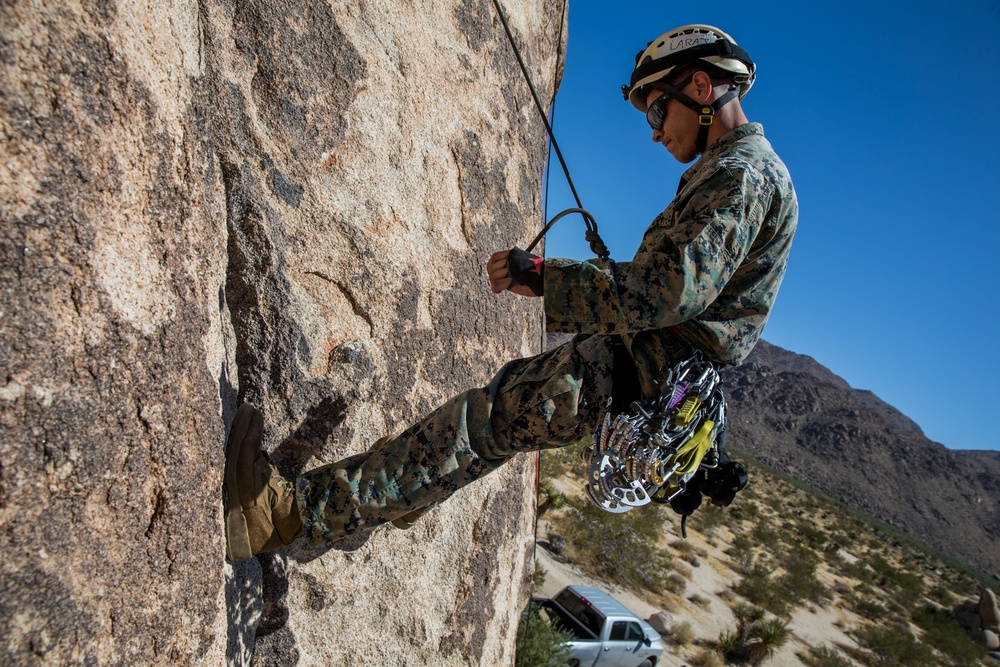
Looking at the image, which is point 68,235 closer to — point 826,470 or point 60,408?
point 60,408

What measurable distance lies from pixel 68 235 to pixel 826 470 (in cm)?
8629

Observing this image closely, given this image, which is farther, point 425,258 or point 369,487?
point 425,258

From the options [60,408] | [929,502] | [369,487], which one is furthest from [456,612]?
[929,502]

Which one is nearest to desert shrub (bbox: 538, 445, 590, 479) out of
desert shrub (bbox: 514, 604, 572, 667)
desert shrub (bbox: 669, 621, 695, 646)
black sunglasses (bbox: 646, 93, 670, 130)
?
desert shrub (bbox: 669, 621, 695, 646)

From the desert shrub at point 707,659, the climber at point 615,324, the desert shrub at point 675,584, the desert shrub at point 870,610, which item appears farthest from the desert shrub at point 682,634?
the climber at point 615,324

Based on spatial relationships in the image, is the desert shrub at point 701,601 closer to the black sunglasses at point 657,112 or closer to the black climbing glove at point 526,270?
the black sunglasses at point 657,112

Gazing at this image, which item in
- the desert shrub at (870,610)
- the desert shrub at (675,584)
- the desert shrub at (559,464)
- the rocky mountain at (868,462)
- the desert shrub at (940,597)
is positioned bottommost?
the desert shrub at (675,584)

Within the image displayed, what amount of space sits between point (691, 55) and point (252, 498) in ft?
8.06

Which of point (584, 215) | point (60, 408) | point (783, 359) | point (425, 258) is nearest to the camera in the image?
point (60, 408)

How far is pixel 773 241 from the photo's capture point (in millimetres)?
2357

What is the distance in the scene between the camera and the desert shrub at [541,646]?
8250 mm

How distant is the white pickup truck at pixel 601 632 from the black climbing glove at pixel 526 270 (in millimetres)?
8634

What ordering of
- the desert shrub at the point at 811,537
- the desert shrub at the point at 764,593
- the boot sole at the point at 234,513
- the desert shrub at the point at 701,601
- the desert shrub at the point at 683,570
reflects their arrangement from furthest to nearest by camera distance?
the desert shrub at the point at 811,537, the desert shrub at the point at 764,593, the desert shrub at the point at 683,570, the desert shrub at the point at 701,601, the boot sole at the point at 234,513

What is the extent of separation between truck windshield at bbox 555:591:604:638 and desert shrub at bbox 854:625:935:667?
1132 centimetres
